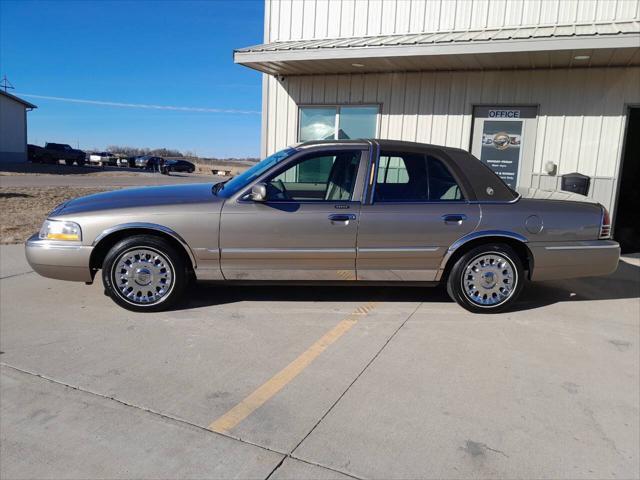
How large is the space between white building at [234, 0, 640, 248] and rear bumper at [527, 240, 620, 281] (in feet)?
11.9

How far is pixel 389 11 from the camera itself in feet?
31.6

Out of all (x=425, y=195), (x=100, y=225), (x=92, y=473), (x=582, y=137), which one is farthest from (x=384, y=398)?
(x=582, y=137)

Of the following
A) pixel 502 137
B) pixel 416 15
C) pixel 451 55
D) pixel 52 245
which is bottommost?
pixel 52 245

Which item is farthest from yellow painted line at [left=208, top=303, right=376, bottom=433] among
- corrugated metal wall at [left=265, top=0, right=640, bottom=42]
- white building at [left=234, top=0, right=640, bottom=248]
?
corrugated metal wall at [left=265, top=0, right=640, bottom=42]

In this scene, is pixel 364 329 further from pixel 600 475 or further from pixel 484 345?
pixel 600 475

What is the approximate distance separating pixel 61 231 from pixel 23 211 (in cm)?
802

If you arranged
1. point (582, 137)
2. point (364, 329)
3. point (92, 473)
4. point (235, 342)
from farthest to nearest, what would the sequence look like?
point (582, 137), point (364, 329), point (235, 342), point (92, 473)

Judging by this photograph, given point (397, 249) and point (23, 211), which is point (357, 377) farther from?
point (23, 211)

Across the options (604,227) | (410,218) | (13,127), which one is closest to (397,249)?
(410,218)

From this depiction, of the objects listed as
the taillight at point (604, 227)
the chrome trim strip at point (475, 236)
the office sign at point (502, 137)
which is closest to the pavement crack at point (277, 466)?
the chrome trim strip at point (475, 236)

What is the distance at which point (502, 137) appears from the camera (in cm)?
933

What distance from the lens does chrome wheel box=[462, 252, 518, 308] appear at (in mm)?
5008

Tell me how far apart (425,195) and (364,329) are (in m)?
1.42

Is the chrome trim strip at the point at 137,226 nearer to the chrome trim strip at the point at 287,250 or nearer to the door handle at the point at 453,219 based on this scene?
the chrome trim strip at the point at 287,250
